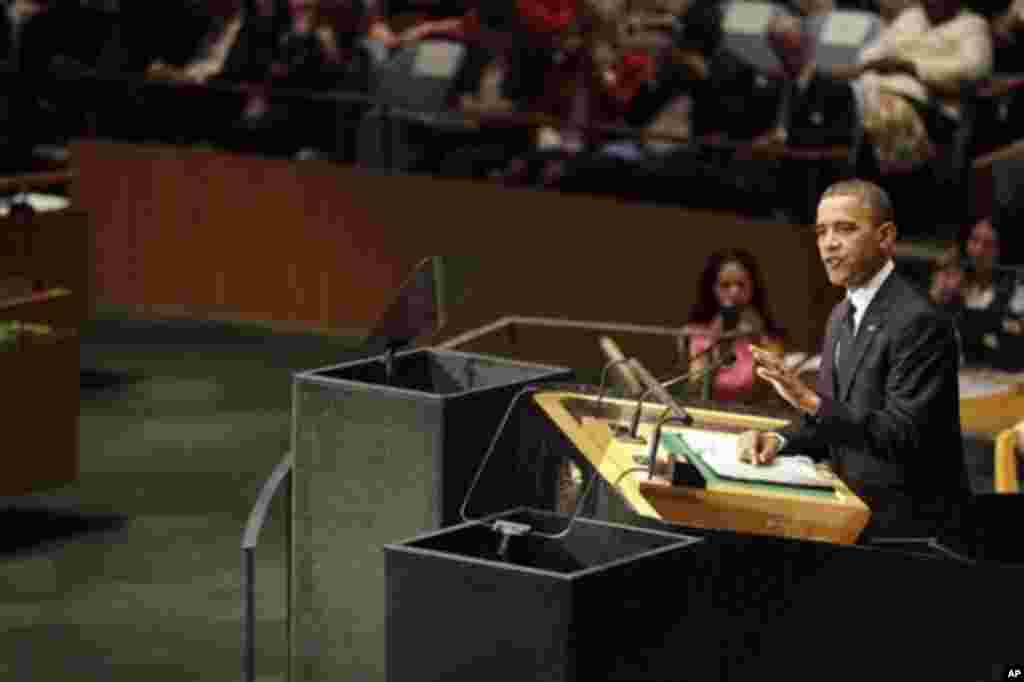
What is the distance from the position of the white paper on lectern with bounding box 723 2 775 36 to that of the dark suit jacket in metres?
6.79

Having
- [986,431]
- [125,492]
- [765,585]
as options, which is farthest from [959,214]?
[765,585]

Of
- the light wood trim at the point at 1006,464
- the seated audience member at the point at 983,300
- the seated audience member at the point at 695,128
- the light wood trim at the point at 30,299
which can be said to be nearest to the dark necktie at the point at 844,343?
the light wood trim at the point at 1006,464

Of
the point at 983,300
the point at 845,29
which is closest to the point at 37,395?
the point at 983,300

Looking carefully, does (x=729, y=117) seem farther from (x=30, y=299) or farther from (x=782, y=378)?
(x=782, y=378)

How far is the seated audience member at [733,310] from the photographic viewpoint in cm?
982

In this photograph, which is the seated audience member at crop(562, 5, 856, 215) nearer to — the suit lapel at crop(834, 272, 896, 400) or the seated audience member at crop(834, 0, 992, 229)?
the seated audience member at crop(834, 0, 992, 229)

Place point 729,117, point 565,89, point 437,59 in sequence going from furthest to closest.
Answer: point 437,59, point 565,89, point 729,117

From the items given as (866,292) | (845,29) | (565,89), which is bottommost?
(866,292)

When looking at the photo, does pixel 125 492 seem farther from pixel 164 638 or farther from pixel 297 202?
pixel 297 202

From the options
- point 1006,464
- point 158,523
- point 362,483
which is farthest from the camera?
point 158,523

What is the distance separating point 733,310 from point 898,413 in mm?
4400

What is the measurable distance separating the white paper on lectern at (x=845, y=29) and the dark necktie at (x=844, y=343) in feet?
20.6

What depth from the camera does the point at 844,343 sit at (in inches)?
228

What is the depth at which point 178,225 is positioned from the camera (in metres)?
14.0
